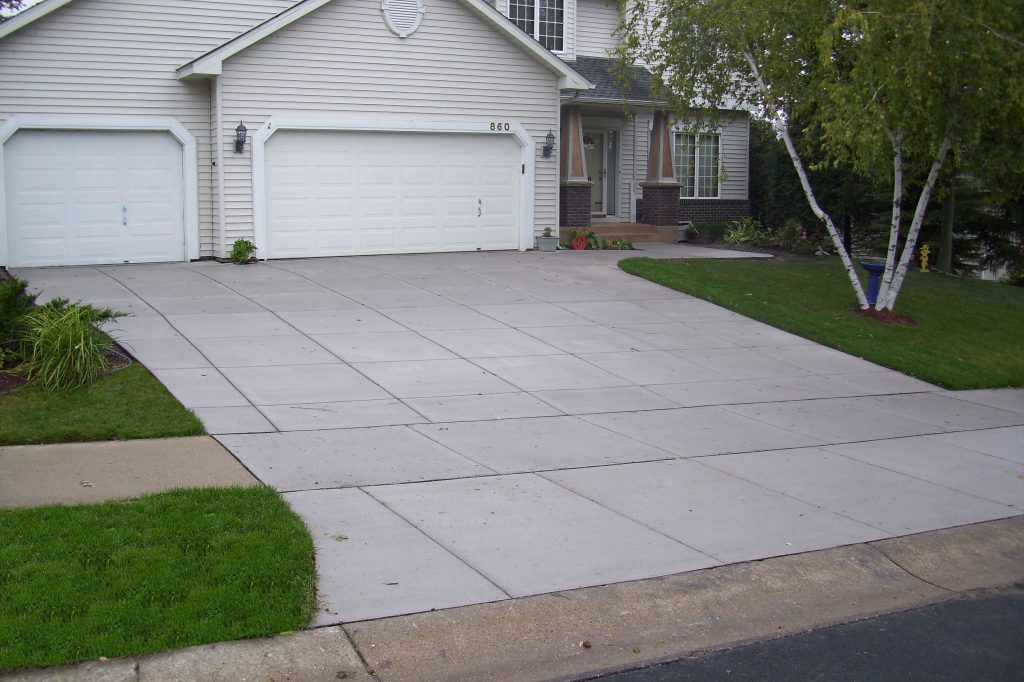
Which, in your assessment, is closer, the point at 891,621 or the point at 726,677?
the point at 726,677

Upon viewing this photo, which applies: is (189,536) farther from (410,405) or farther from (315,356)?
(315,356)

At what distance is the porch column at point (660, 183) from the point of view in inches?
999

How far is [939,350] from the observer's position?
14945 millimetres

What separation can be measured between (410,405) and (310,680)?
5453mm

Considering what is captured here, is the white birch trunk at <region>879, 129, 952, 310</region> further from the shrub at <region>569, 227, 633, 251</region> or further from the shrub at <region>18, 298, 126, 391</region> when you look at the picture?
the shrub at <region>18, 298, 126, 391</region>

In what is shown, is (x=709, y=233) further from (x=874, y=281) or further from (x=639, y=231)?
(x=874, y=281)

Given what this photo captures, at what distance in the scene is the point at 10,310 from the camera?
10.6m

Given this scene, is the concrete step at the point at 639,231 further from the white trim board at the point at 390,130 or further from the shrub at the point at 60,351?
the shrub at the point at 60,351

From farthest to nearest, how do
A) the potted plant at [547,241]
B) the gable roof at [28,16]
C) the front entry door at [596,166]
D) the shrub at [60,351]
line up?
the front entry door at [596,166]
the potted plant at [547,241]
the gable roof at [28,16]
the shrub at [60,351]

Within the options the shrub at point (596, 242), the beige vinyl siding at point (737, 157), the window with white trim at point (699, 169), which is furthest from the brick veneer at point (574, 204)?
the beige vinyl siding at point (737, 157)

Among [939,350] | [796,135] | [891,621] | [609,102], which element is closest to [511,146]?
[609,102]

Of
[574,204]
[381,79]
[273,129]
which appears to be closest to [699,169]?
[574,204]

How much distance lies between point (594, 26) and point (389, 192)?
27.9ft

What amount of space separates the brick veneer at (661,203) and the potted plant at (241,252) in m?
10.8
